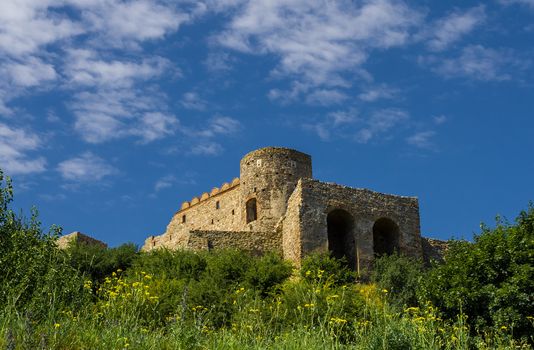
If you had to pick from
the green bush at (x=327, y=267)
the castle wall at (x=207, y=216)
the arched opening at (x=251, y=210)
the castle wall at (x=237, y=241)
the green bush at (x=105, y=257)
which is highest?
the castle wall at (x=207, y=216)

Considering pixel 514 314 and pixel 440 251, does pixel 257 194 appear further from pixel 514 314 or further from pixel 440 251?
pixel 514 314

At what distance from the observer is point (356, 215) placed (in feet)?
101

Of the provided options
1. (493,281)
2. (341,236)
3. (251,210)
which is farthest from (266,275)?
(251,210)

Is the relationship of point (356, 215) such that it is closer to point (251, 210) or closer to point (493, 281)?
point (251, 210)

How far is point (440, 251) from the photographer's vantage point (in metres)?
33.1

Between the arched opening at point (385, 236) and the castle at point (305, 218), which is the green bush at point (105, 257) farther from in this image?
the arched opening at point (385, 236)

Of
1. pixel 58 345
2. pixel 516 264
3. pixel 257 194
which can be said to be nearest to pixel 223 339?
pixel 58 345

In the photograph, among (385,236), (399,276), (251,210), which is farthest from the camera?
(251,210)

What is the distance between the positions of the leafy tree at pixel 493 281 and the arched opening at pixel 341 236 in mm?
9104

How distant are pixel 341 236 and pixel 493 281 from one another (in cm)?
1267

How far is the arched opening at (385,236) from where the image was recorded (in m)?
32.0

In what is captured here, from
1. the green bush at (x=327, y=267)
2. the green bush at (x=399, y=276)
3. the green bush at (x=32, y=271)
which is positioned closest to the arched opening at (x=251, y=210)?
the green bush at (x=327, y=267)

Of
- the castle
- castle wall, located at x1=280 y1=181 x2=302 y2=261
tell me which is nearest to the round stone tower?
the castle

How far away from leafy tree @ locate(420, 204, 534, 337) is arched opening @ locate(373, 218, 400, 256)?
32.5 ft
